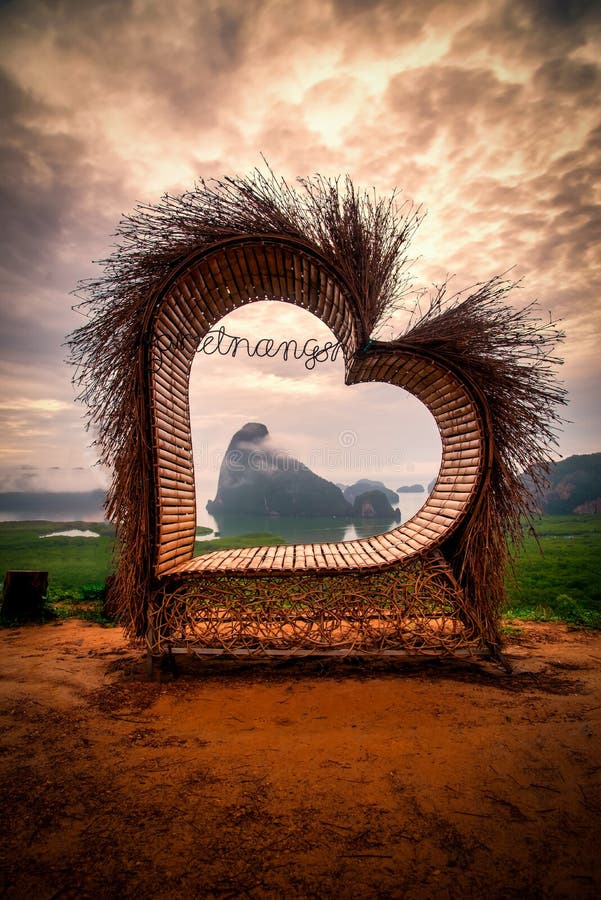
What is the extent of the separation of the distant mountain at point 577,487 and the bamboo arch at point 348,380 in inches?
419

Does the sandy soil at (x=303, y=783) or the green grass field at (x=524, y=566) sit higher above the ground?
the green grass field at (x=524, y=566)

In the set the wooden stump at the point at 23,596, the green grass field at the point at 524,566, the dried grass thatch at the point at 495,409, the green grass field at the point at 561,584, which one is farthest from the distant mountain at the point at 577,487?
the wooden stump at the point at 23,596

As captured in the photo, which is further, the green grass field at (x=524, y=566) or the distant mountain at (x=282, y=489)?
the distant mountain at (x=282, y=489)

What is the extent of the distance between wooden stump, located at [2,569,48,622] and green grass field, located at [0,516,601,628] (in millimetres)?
365

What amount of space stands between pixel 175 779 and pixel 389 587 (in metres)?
1.68

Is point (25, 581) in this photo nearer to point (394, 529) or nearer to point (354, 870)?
point (394, 529)

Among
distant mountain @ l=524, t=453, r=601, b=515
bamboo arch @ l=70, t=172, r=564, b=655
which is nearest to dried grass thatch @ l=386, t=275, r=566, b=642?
bamboo arch @ l=70, t=172, r=564, b=655

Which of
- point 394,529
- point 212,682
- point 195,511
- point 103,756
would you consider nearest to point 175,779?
point 103,756

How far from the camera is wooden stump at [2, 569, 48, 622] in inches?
177

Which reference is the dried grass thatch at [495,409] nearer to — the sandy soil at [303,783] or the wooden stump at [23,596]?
the sandy soil at [303,783]

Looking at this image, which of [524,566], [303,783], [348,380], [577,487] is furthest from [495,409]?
[577,487]

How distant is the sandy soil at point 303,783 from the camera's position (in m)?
1.41

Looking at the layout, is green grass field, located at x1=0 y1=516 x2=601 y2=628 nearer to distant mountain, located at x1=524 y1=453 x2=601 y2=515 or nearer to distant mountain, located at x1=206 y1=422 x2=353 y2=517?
distant mountain, located at x1=524 y1=453 x2=601 y2=515

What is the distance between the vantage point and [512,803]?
172 cm
